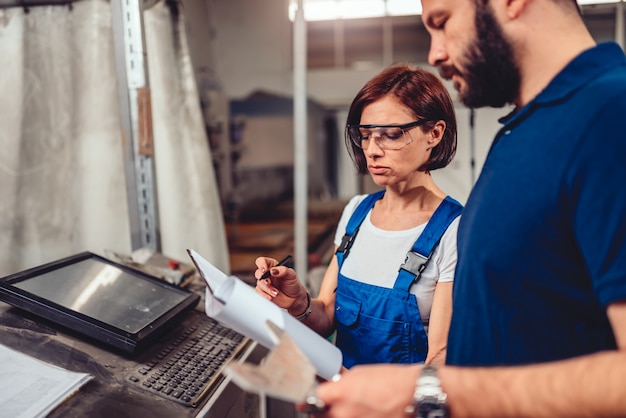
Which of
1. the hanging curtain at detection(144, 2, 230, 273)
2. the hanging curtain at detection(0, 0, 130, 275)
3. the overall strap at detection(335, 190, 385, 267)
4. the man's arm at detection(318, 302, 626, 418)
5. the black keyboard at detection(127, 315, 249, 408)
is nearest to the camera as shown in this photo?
the man's arm at detection(318, 302, 626, 418)

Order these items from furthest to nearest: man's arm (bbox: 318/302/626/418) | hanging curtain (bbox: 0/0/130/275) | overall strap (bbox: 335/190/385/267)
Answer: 1. hanging curtain (bbox: 0/0/130/275)
2. overall strap (bbox: 335/190/385/267)
3. man's arm (bbox: 318/302/626/418)

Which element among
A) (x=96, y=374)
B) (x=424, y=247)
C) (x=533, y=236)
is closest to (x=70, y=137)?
(x=96, y=374)

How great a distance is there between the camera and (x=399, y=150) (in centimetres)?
116

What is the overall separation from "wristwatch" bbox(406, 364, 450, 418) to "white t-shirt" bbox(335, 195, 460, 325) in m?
0.47

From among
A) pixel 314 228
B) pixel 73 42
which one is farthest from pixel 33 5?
pixel 314 228

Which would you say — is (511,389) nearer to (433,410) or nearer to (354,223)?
(433,410)

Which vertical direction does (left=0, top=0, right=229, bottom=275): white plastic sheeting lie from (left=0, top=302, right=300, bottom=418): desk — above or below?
above

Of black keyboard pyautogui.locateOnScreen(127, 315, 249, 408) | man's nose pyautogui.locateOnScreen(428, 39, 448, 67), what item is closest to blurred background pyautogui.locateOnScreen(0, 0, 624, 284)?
man's nose pyautogui.locateOnScreen(428, 39, 448, 67)

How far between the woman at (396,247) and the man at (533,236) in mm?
301

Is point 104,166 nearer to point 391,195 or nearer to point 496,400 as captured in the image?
point 391,195

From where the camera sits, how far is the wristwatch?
0.63 m

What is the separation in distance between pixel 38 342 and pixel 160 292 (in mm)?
360

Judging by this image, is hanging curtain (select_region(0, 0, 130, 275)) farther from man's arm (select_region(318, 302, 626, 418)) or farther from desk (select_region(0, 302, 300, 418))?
man's arm (select_region(318, 302, 626, 418))

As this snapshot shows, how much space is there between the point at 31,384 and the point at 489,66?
1.07 metres
